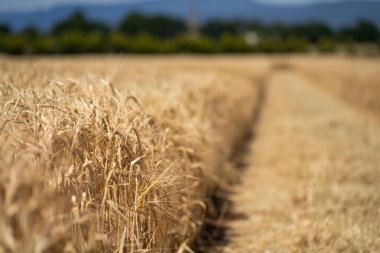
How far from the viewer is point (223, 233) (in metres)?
3.68

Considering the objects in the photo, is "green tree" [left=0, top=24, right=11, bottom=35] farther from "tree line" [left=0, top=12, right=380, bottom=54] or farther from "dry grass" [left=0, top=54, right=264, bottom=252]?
"dry grass" [left=0, top=54, right=264, bottom=252]

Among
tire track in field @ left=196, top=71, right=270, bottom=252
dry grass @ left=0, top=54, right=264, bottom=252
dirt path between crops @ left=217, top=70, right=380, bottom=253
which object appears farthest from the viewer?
tire track in field @ left=196, top=71, right=270, bottom=252

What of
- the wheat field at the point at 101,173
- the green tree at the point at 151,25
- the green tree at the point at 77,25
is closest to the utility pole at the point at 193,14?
the green tree at the point at 77,25

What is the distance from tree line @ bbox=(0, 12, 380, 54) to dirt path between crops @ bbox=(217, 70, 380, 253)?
9.32ft

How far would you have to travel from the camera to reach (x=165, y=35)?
91625mm

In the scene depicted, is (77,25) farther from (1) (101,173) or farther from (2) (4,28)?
(1) (101,173)

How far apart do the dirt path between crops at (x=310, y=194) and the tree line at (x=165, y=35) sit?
2842 mm

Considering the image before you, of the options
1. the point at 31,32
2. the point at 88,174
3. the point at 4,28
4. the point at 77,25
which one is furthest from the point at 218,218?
the point at 77,25

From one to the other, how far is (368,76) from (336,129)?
25.2 ft

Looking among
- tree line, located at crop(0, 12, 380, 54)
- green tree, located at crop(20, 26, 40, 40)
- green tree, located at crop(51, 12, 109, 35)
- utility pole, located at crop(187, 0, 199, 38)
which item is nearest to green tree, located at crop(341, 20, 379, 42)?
tree line, located at crop(0, 12, 380, 54)

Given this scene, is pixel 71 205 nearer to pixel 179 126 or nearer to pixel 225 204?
pixel 179 126

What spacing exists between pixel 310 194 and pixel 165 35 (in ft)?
296

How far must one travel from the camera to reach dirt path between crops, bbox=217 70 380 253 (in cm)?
320

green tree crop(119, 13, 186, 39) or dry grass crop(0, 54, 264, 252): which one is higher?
green tree crop(119, 13, 186, 39)
